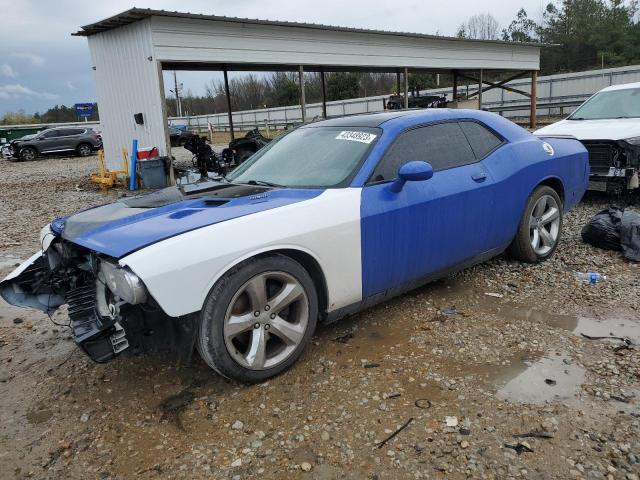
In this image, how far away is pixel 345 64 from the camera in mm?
15375

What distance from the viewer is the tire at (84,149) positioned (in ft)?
82.4

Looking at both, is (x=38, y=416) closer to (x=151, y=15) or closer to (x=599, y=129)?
(x=599, y=129)

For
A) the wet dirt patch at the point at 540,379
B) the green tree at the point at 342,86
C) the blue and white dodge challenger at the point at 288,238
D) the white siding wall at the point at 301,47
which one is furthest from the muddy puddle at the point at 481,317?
the green tree at the point at 342,86

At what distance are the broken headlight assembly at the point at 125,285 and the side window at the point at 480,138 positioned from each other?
295 cm

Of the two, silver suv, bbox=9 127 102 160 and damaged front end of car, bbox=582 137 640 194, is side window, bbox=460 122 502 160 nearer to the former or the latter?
damaged front end of car, bbox=582 137 640 194

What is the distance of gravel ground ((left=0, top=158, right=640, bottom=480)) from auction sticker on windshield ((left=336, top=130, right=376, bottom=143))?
1356 mm

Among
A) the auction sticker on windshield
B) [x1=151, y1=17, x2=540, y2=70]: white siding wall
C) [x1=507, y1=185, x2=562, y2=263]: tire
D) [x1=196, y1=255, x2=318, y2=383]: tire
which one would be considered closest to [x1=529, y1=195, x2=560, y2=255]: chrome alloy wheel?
[x1=507, y1=185, x2=562, y2=263]: tire

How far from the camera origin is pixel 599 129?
7.29 m

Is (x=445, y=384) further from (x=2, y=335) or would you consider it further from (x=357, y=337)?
(x=2, y=335)

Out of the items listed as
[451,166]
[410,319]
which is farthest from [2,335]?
[451,166]

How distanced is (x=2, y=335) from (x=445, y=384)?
3.51m

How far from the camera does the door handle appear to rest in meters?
3.99

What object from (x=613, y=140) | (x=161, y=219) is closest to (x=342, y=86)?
(x=613, y=140)

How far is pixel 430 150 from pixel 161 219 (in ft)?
6.95
